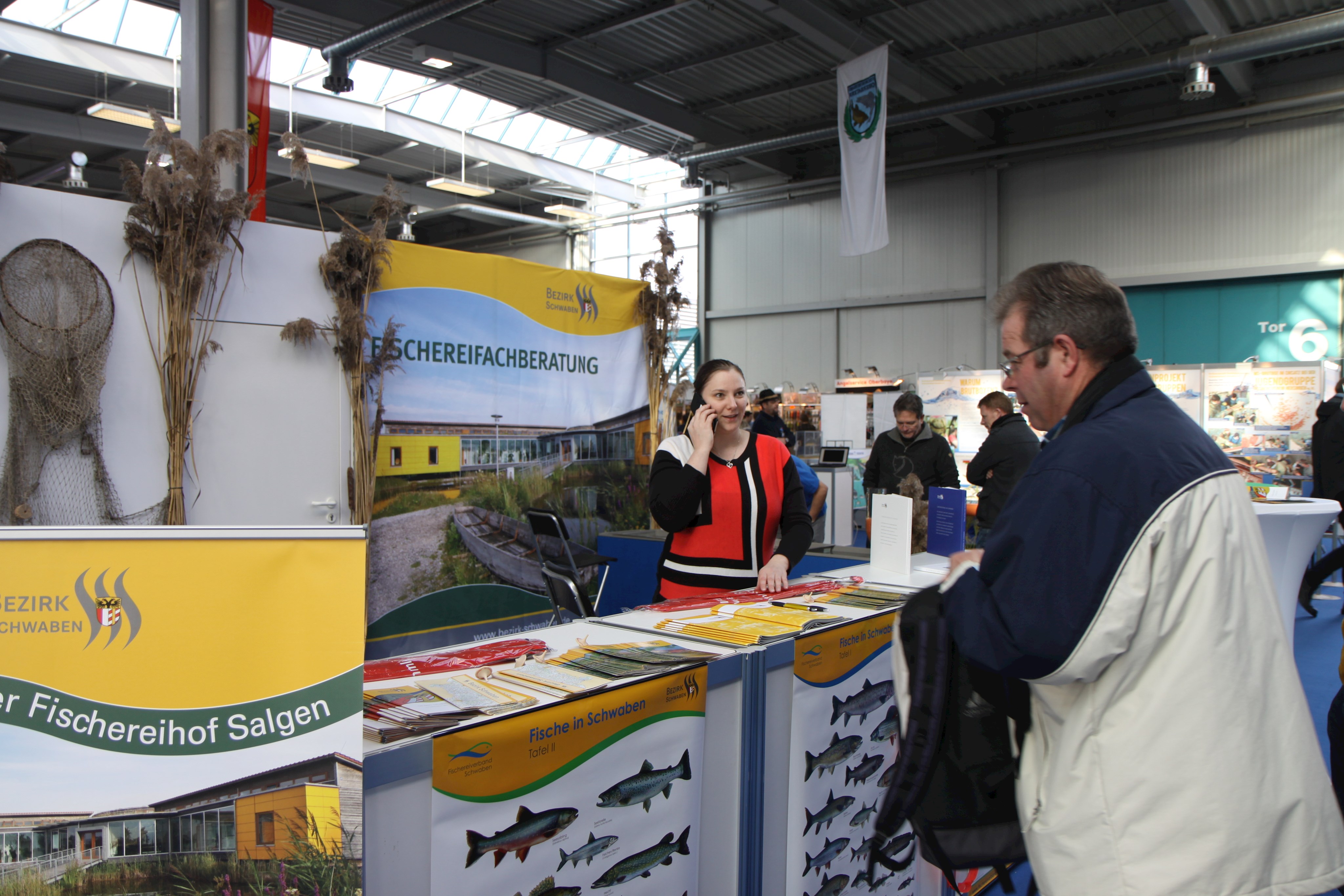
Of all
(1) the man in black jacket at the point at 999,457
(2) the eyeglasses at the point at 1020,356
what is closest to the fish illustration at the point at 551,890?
(2) the eyeglasses at the point at 1020,356

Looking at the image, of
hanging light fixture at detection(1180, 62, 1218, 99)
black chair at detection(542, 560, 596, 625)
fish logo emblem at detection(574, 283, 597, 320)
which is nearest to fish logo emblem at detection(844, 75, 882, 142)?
hanging light fixture at detection(1180, 62, 1218, 99)

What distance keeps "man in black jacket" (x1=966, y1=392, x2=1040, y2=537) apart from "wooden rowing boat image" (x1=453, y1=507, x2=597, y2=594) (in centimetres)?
223

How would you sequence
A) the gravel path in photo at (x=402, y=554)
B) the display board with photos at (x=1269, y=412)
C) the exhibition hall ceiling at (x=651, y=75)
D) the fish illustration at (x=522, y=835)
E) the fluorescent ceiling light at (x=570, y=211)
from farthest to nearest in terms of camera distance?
1. the fluorescent ceiling light at (x=570, y=211)
2. the exhibition hall ceiling at (x=651, y=75)
3. the display board with photos at (x=1269, y=412)
4. the gravel path in photo at (x=402, y=554)
5. the fish illustration at (x=522, y=835)

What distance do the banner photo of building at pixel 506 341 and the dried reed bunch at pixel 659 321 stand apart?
8 centimetres

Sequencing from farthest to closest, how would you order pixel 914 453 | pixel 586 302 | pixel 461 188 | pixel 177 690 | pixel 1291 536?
pixel 461 188
pixel 914 453
pixel 586 302
pixel 1291 536
pixel 177 690

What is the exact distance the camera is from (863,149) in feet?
27.3

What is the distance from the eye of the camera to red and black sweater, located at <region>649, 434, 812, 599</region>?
8.38ft

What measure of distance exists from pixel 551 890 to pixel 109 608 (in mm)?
826

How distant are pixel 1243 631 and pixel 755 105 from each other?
39.2ft

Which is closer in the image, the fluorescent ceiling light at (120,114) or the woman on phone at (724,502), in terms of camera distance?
the woman on phone at (724,502)

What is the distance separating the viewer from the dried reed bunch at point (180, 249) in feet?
11.1

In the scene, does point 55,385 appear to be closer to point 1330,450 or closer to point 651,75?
point 1330,450

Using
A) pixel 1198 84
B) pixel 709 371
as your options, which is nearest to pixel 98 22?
pixel 709 371

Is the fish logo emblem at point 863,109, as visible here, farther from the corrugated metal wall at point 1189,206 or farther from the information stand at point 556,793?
the information stand at point 556,793
